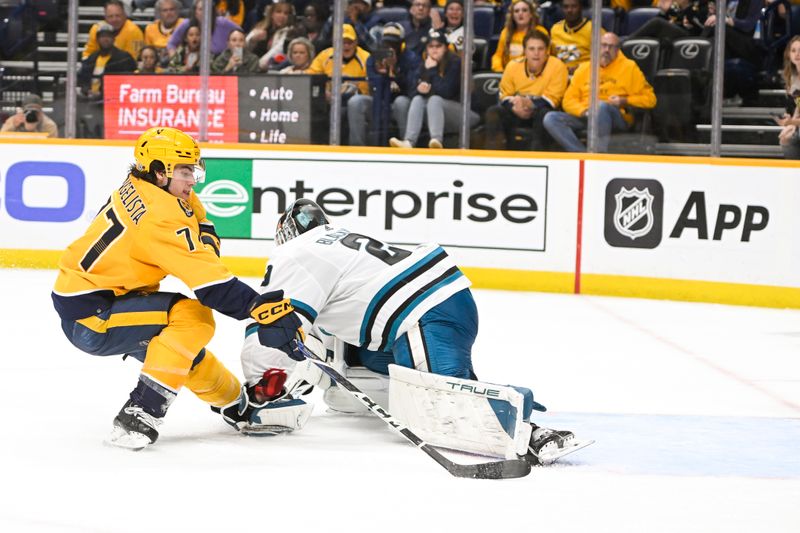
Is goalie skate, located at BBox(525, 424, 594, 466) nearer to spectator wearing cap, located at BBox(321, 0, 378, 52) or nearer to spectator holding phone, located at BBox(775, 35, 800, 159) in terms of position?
spectator holding phone, located at BBox(775, 35, 800, 159)

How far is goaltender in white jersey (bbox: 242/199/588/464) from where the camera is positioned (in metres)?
3.41

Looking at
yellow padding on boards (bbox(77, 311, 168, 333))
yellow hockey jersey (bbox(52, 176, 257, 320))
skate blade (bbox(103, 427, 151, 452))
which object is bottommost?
skate blade (bbox(103, 427, 151, 452))

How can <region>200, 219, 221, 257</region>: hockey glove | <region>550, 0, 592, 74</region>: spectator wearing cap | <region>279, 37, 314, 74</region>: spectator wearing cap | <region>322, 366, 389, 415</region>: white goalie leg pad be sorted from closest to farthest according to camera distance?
1. <region>200, 219, 221, 257</region>: hockey glove
2. <region>322, 366, 389, 415</region>: white goalie leg pad
3. <region>550, 0, 592, 74</region>: spectator wearing cap
4. <region>279, 37, 314, 74</region>: spectator wearing cap

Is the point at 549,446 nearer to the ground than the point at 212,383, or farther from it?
nearer to the ground

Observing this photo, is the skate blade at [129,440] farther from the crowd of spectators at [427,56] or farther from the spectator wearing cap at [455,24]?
the spectator wearing cap at [455,24]

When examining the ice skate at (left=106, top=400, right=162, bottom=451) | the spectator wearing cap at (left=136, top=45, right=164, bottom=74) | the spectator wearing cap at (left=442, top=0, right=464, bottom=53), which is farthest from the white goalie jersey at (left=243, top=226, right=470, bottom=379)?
the spectator wearing cap at (left=136, top=45, right=164, bottom=74)

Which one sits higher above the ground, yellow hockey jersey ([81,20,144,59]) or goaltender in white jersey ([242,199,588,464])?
yellow hockey jersey ([81,20,144,59])

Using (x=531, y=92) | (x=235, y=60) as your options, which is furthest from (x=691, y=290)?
(x=235, y=60)

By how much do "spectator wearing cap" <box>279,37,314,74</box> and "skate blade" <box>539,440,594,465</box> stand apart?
5072 millimetres

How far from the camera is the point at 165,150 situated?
3.51 meters

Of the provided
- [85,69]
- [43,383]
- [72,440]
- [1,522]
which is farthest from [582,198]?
[1,522]

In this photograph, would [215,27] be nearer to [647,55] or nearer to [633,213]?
[647,55]

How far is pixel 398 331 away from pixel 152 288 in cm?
77

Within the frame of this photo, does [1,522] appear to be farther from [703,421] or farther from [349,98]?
[349,98]
